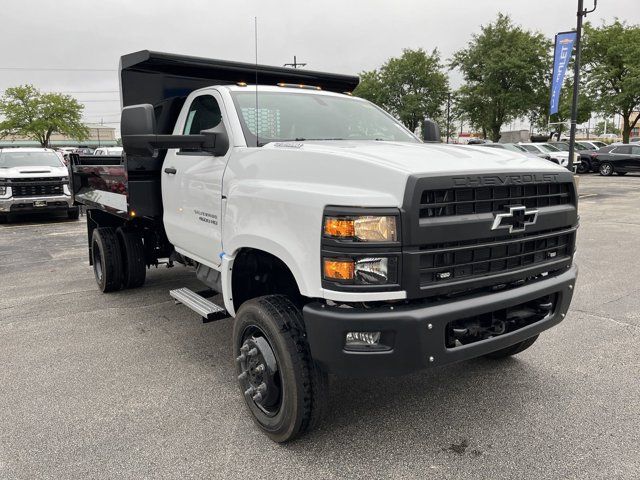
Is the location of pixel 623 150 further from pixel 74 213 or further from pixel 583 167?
pixel 74 213

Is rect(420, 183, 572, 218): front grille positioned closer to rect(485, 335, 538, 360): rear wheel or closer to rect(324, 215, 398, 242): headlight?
rect(324, 215, 398, 242): headlight

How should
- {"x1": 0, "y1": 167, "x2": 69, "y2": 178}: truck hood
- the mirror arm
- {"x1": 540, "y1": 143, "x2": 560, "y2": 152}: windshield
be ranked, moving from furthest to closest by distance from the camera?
1. {"x1": 540, "y1": 143, "x2": 560, "y2": 152}: windshield
2. {"x1": 0, "y1": 167, "x2": 69, "y2": 178}: truck hood
3. the mirror arm

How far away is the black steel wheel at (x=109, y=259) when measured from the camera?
6.10 metres

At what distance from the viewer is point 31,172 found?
12523mm

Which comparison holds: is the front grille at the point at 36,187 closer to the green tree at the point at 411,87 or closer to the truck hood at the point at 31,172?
the truck hood at the point at 31,172

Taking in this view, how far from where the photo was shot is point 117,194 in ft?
17.2

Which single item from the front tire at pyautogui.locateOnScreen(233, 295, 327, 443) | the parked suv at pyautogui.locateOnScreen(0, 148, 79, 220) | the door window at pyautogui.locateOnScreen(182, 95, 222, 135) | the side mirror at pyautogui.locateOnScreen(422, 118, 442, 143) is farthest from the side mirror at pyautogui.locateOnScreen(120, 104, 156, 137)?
the parked suv at pyautogui.locateOnScreen(0, 148, 79, 220)

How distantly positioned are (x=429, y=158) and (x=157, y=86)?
3.20m

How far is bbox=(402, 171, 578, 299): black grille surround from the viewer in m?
2.54

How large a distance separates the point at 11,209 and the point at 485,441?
492 inches

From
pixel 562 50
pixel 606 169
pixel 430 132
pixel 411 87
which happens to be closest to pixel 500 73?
pixel 411 87

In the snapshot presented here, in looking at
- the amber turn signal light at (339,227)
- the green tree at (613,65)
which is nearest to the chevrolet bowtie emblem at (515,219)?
the amber turn signal light at (339,227)

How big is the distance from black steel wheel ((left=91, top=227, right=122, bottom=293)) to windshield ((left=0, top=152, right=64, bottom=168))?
8431 mm

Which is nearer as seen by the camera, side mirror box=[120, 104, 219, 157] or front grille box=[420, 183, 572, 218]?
front grille box=[420, 183, 572, 218]
